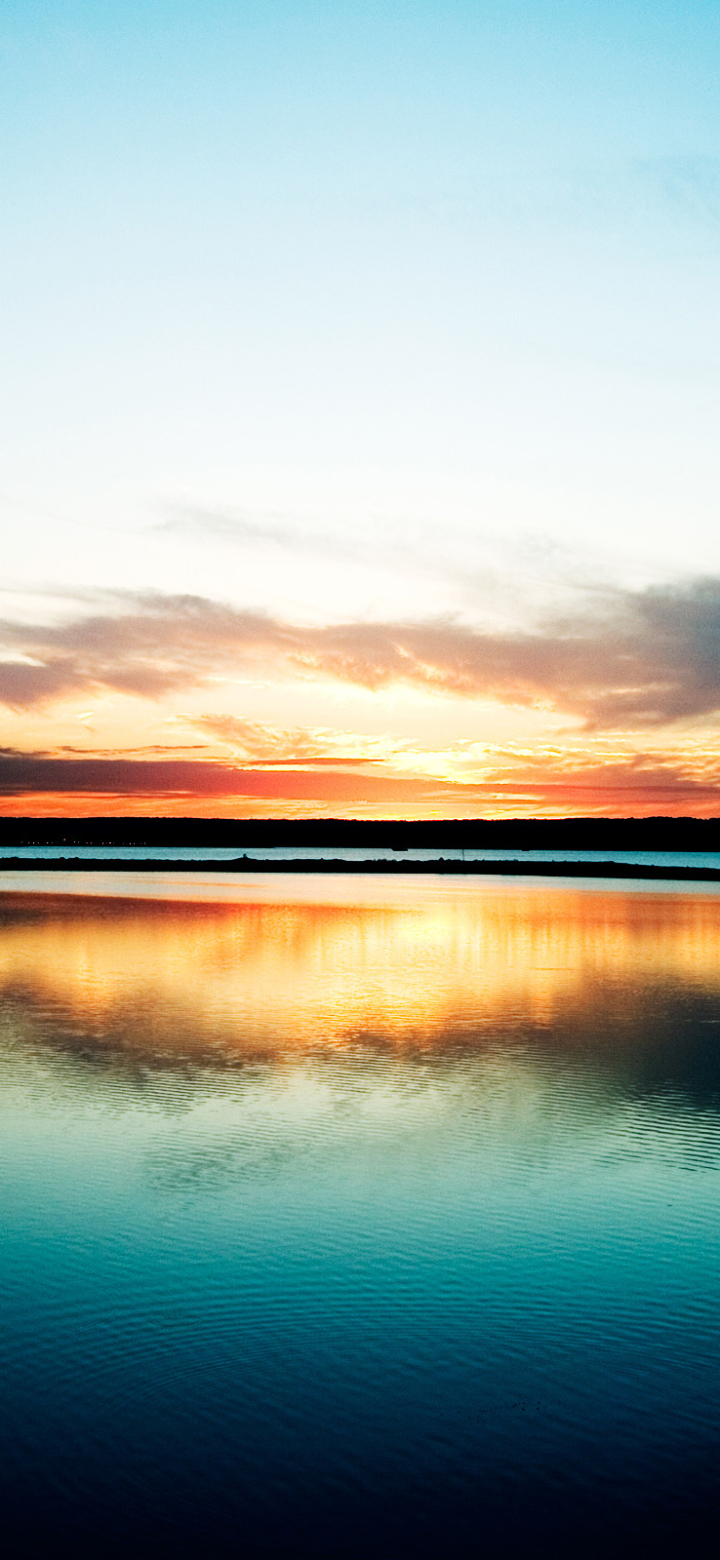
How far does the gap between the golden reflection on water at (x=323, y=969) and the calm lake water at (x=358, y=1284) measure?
256mm

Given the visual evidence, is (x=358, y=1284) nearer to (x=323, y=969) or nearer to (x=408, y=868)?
(x=323, y=969)

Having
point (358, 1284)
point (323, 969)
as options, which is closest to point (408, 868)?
point (323, 969)

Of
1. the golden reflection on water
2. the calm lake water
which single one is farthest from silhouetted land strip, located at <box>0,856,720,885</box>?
the calm lake water

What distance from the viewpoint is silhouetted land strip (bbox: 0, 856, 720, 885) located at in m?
83.6

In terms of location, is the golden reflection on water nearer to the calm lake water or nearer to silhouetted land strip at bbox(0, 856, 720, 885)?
the calm lake water

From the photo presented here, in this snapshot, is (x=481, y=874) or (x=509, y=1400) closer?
(x=509, y=1400)

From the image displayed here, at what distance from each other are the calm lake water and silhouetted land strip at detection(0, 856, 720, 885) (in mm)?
65389

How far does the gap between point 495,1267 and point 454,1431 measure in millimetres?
2165

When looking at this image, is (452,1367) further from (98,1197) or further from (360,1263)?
(98,1197)

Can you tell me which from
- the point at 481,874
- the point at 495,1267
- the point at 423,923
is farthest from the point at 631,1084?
the point at 481,874

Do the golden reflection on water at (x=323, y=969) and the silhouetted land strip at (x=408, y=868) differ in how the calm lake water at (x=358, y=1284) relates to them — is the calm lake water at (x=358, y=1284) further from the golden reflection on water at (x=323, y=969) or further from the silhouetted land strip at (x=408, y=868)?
the silhouetted land strip at (x=408, y=868)

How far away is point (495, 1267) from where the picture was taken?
8.06m

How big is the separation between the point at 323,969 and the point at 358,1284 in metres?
17.1

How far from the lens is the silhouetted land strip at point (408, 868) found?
83.6m
